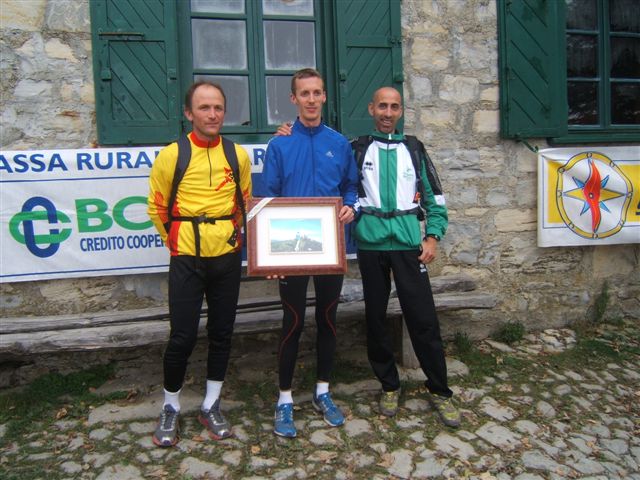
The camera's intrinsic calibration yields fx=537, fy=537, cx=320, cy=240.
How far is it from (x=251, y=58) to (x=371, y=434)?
2.80 meters

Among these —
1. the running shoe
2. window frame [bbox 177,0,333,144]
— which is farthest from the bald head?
the running shoe

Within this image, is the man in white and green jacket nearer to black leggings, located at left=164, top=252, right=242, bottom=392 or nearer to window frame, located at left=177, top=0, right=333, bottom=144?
black leggings, located at left=164, top=252, right=242, bottom=392

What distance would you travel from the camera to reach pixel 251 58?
4.07m

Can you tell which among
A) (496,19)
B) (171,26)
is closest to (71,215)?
(171,26)

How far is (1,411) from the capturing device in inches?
134

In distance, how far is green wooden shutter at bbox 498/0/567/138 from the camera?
4.33 meters

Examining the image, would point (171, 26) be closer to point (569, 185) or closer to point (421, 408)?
point (421, 408)

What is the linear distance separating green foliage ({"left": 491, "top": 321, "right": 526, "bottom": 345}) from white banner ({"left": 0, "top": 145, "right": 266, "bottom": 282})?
275cm

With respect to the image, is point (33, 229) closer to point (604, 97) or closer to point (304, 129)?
point (304, 129)

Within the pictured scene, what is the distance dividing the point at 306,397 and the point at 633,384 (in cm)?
232

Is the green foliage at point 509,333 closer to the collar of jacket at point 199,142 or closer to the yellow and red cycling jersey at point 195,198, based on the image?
the yellow and red cycling jersey at point 195,198

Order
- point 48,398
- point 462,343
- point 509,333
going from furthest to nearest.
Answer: point 509,333, point 462,343, point 48,398

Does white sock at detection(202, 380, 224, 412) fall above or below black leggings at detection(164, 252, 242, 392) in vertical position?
below

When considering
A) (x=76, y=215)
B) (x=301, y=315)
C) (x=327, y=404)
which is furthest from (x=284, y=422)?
(x=76, y=215)
